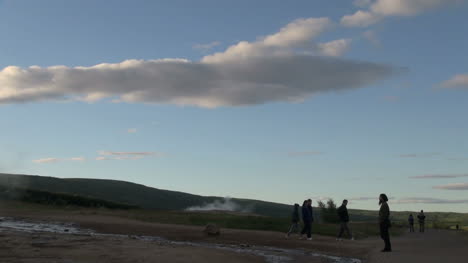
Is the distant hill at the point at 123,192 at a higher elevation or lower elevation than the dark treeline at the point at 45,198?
higher

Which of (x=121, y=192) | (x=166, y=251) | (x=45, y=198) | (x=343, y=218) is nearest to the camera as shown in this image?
(x=166, y=251)

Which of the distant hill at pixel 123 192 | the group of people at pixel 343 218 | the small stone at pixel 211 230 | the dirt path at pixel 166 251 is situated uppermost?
the distant hill at pixel 123 192

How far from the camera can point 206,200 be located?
6383 inches

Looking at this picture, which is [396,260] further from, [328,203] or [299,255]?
[328,203]

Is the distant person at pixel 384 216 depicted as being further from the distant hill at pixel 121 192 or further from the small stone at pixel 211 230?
the distant hill at pixel 121 192

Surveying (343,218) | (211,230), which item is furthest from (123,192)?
(343,218)

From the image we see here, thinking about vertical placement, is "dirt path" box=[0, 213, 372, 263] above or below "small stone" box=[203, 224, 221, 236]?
below

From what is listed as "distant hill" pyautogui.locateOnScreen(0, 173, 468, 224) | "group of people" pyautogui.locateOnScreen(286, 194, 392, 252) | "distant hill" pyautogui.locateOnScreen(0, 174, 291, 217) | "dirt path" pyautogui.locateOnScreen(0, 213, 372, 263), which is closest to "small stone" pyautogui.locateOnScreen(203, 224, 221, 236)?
"dirt path" pyautogui.locateOnScreen(0, 213, 372, 263)

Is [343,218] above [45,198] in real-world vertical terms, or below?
below

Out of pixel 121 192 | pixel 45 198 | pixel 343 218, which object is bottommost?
pixel 343 218

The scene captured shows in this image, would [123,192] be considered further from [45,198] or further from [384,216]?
[384,216]

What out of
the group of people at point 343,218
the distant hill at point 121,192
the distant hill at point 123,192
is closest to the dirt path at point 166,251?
the group of people at point 343,218

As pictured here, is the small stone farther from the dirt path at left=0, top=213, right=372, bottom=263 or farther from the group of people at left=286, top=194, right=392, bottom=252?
the group of people at left=286, top=194, right=392, bottom=252

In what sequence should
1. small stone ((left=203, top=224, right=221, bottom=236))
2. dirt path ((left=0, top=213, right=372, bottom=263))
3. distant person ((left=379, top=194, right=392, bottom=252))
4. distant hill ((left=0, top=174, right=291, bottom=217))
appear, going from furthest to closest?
distant hill ((left=0, top=174, right=291, bottom=217)) → small stone ((left=203, top=224, right=221, bottom=236)) → distant person ((left=379, top=194, right=392, bottom=252)) → dirt path ((left=0, top=213, right=372, bottom=263))
